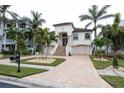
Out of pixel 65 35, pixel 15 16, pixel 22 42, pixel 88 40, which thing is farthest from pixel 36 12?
pixel 22 42

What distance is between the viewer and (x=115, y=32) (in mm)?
16078

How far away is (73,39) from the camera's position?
36156 millimetres

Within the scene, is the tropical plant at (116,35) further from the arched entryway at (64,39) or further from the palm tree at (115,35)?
the arched entryway at (64,39)

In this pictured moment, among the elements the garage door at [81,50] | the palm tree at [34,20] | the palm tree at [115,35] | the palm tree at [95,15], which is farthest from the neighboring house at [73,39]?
the palm tree at [115,35]

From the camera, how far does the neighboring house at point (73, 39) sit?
112 ft

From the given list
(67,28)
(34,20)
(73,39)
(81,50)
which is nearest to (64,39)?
(73,39)

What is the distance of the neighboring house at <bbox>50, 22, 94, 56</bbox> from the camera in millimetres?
34281

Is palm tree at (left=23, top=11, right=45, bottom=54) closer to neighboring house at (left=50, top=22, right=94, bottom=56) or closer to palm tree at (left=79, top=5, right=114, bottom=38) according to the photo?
neighboring house at (left=50, top=22, right=94, bottom=56)

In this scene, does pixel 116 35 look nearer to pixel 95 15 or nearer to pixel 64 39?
pixel 95 15
